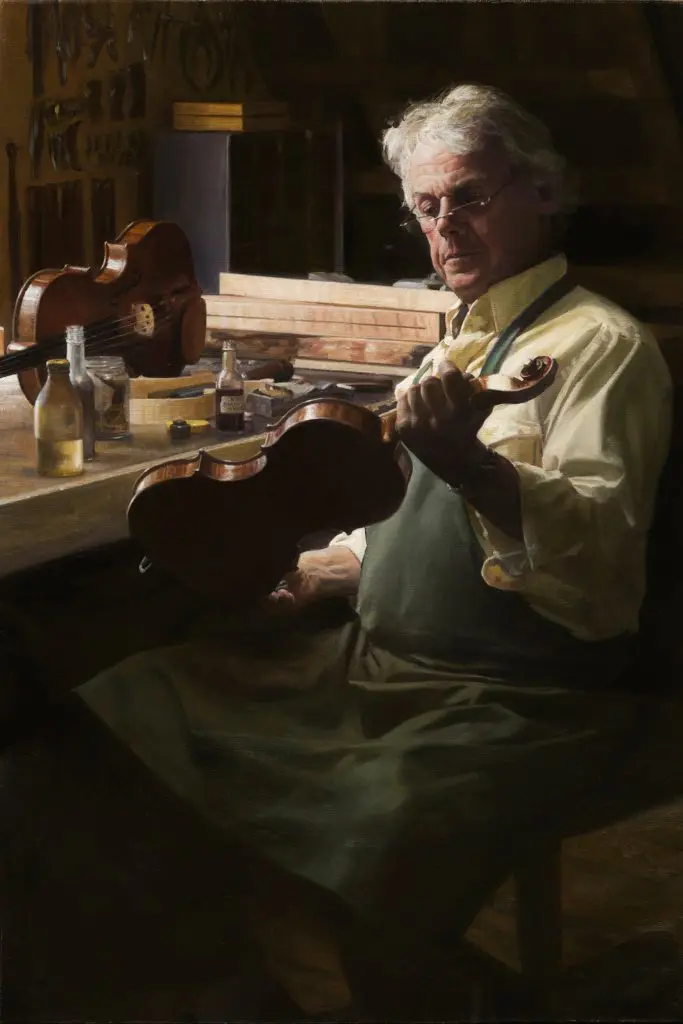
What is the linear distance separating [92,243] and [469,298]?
2.08ft

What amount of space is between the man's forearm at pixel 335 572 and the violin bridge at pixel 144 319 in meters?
0.50

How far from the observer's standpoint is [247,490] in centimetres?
183

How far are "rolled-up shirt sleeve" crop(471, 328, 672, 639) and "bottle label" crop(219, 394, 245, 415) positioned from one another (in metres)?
0.46

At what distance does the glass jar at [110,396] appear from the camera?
2.08 metres

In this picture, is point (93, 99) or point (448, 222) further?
point (93, 99)

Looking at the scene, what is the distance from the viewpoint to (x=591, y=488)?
6.07 ft

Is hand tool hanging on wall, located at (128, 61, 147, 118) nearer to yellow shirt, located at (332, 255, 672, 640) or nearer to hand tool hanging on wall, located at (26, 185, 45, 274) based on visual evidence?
hand tool hanging on wall, located at (26, 185, 45, 274)

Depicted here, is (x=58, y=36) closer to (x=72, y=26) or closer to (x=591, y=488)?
(x=72, y=26)

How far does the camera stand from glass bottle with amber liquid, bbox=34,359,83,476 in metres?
2.02

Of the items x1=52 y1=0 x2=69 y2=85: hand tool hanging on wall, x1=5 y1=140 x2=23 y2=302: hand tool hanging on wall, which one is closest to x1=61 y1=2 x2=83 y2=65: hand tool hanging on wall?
x1=52 y1=0 x2=69 y2=85: hand tool hanging on wall

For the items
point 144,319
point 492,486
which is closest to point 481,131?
point 492,486

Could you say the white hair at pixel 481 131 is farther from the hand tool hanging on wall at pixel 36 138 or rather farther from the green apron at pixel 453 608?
the hand tool hanging on wall at pixel 36 138

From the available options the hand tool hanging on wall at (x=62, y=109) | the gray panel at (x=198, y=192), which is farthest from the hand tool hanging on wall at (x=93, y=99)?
the gray panel at (x=198, y=192)

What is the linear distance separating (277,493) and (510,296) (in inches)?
18.1
